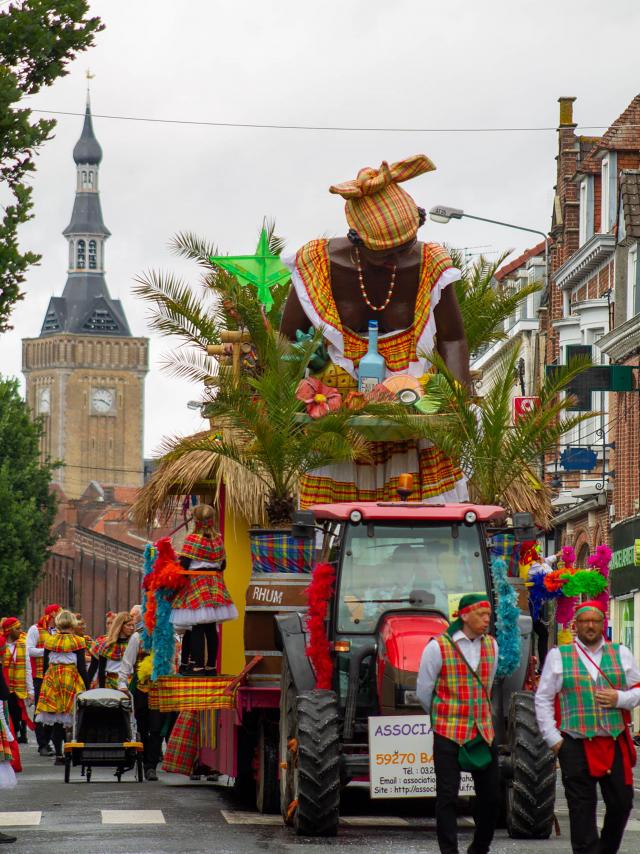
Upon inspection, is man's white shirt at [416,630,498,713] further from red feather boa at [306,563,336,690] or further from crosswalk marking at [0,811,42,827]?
crosswalk marking at [0,811,42,827]

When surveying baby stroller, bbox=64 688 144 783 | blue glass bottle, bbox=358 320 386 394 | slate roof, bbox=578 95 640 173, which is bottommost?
baby stroller, bbox=64 688 144 783

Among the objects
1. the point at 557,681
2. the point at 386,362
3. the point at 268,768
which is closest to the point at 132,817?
the point at 268,768

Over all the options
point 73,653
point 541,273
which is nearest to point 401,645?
point 73,653

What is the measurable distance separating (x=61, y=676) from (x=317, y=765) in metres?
10.9

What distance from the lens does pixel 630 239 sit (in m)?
40.6

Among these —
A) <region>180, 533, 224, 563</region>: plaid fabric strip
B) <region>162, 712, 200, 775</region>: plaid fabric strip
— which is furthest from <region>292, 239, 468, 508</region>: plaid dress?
<region>162, 712, 200, 775</region>: plaid fabric strip

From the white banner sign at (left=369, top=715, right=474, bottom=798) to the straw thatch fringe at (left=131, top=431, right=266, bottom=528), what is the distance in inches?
145

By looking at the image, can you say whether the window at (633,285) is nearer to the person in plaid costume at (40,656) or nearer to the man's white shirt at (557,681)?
the person in plaid costume at (40,656)

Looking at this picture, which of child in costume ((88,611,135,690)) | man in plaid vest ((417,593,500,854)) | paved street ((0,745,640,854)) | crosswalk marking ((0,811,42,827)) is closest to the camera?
man in plaid vest ((417,593,500,854))

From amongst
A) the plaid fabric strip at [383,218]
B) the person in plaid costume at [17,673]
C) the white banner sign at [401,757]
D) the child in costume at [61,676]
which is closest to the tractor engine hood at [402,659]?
the white banner sign at [401,757]

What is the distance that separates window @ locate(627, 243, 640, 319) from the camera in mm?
40312

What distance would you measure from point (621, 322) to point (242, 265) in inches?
935

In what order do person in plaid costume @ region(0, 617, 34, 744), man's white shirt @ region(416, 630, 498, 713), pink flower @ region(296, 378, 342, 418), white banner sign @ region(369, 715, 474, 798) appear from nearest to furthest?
1. man's white shirt @ region(416, 630, 498, 713)
2. white banner sign @ region(369, 715, 474, 798)
3. pink flower @ region(296, 378, 342, 418)
4. person in plaid costume @ region(0, 617, 34, 744)

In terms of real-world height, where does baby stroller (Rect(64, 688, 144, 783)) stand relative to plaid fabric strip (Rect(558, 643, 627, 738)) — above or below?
below
